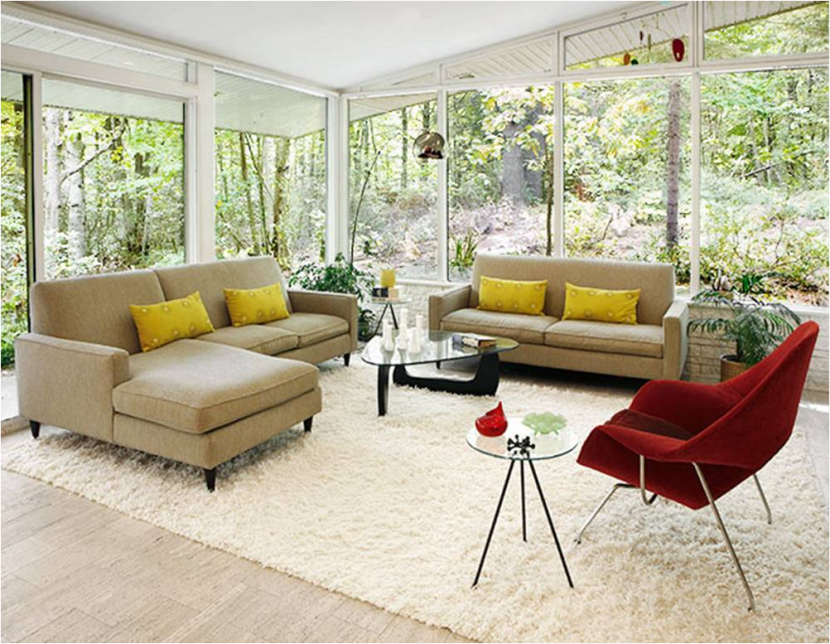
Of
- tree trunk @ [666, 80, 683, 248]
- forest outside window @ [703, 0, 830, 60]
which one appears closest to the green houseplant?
tree trunk @ [666, 80, 683, 248]

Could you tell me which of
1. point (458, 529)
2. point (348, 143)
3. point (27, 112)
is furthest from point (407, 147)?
point (458, 529)

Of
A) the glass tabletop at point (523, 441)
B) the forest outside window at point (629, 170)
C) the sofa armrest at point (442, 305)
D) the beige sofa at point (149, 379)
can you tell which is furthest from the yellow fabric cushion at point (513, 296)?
the glass tabletop at point (523, 441)

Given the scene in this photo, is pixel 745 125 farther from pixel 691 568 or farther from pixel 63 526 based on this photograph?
pixel 63 526

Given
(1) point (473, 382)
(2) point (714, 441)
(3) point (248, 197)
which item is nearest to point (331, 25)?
(3) point (248, 197)

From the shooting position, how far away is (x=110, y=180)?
4.66 metres

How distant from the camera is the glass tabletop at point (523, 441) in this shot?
244 cm

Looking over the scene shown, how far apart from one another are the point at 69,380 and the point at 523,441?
2344 mm

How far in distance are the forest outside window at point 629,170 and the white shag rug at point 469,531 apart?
236 centimetres

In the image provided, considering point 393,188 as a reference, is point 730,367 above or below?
below

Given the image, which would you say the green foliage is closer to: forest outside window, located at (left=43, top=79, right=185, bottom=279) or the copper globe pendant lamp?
the copper globe pendant lamp

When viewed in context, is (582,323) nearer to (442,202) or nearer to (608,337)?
(608,337)

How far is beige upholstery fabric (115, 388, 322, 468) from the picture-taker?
3137 millimetres

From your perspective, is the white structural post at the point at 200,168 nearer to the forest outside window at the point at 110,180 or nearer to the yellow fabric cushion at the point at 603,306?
the forest outside window at the point at 110,180

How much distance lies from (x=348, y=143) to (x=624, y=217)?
9.51 feet
